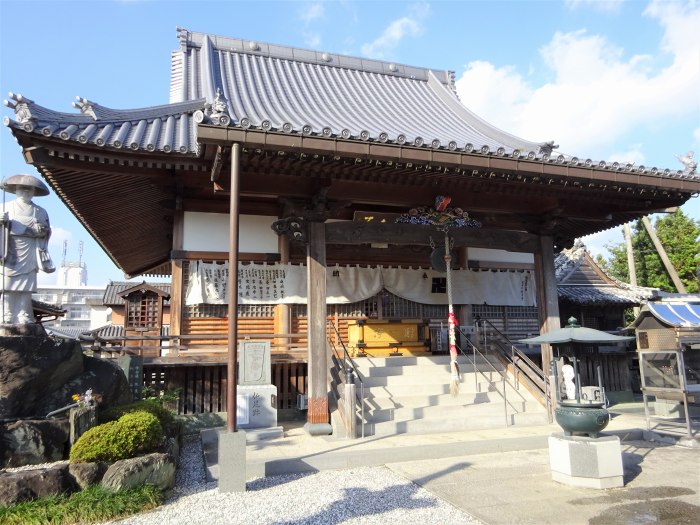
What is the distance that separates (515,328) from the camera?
1312 cm

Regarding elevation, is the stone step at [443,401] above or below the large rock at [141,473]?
above

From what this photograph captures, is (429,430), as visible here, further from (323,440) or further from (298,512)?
(298,512)

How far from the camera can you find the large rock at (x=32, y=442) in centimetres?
579

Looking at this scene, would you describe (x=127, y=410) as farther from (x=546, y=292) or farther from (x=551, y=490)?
(x=546, y=292)

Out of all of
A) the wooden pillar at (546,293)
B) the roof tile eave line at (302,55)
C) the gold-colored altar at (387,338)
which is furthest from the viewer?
the roof tile eave line at (302,55)

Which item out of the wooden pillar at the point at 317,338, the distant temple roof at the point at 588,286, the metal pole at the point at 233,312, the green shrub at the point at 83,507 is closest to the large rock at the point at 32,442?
the green shrub at the point at 83,507

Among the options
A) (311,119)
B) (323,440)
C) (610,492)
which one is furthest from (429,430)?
(311,119)

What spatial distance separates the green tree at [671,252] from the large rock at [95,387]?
2344cm

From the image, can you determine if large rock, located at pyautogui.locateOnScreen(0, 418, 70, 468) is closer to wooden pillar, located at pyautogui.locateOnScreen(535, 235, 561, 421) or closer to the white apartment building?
wooden pillar, located at pyautogui.locateOnScreen(535, 235, 561, 421)

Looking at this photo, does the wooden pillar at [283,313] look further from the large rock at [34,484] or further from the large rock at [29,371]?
the large rock at [34,484]

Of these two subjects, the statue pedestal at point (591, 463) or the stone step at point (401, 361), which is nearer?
the statue pedestal at point (591, 463)

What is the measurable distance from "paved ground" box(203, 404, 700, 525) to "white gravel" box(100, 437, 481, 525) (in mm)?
249

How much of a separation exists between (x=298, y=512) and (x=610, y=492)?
349cm

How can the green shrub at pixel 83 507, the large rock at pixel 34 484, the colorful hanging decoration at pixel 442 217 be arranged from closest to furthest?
1. the green shrub at pixel 83 507
2. the large rock at pixel 34 484
3. the colorful hanging decoration at pixel 442 217
